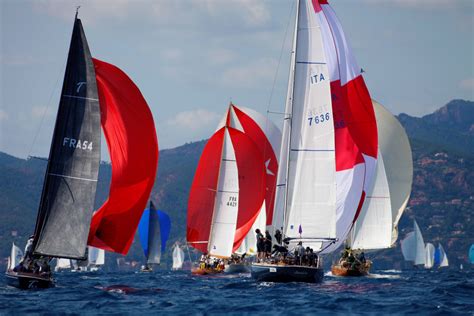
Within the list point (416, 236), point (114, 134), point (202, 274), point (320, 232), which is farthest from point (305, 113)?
point (416, 236)

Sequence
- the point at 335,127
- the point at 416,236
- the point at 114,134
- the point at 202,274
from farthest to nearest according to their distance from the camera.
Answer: the point at 416,236
the point at 202,274
the point at 335,127
the point at 114,134

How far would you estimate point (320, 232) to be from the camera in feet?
112

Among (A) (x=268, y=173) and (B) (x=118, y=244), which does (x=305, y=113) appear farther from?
(A) (x=268, y=173)

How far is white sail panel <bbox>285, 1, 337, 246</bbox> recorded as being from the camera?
33938 millimetres

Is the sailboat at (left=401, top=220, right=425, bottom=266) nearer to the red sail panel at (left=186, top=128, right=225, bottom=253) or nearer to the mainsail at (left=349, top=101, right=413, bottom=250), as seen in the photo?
the mainsail at (left=349, top=101, right=413, bottom=250)

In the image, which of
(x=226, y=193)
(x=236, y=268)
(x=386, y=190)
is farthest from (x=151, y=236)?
(x=386, y=190)

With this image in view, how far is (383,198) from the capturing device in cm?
4784

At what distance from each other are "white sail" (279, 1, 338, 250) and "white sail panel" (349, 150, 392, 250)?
1379cm

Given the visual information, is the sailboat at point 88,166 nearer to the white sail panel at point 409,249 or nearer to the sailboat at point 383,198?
the sailboat at point 383,198

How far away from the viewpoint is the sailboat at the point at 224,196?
159 feet

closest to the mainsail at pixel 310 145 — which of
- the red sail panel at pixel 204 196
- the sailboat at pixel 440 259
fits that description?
the red sail panel at pixel 204 196

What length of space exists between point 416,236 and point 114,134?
72.6 meters

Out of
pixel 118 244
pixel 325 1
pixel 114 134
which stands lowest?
pixel 118 244

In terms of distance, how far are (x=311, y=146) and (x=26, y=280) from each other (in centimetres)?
1041
